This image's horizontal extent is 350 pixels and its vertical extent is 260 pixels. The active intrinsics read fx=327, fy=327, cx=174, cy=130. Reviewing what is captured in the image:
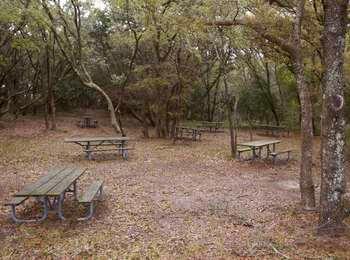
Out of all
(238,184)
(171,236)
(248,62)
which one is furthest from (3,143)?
(248,62)

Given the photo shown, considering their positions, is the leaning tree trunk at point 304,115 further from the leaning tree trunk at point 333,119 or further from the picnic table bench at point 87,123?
the picnic table bench at point 87,123

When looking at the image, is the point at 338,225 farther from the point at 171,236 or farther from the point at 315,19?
the point at 315,19

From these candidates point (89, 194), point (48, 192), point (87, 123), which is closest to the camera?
point (48, 192)

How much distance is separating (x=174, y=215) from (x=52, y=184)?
6.83 feet

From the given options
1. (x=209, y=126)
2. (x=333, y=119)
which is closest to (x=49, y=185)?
(x=333, y=119)

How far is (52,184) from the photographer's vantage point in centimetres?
532

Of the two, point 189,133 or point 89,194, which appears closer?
point 89,194

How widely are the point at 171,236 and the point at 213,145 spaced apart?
987 centimetres

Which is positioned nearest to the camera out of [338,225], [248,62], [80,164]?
[338,225]

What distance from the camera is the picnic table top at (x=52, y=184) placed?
15.6 feet

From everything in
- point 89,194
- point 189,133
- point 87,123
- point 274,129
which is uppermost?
point 87,123

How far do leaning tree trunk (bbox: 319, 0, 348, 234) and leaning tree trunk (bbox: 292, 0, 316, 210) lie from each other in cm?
101

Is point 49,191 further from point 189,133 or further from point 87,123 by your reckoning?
point 87,123

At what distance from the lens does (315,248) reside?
14.0 feet
